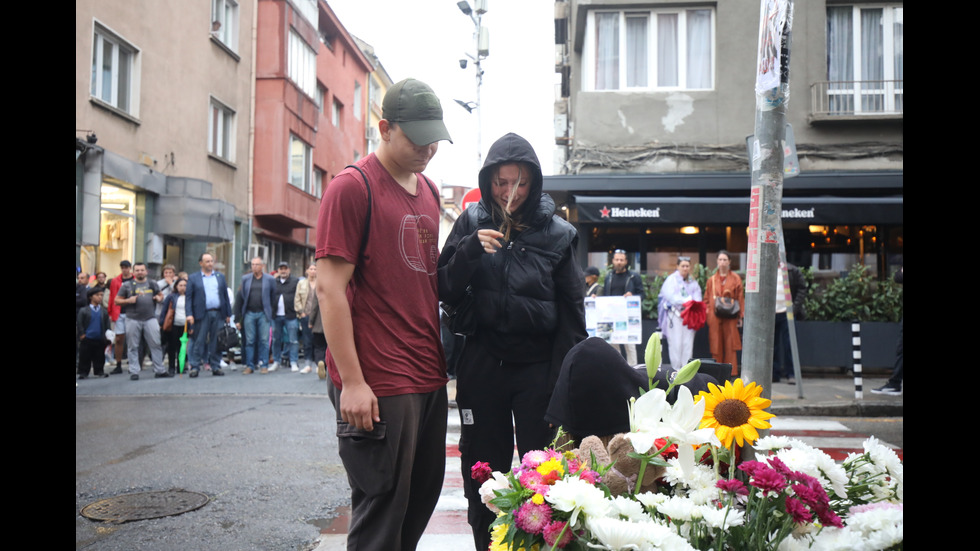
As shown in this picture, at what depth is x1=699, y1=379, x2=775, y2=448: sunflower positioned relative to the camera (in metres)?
1.69

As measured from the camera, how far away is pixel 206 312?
41.9ft

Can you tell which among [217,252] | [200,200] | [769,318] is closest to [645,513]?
[769,318]

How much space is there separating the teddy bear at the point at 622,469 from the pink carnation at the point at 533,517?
0.25 m

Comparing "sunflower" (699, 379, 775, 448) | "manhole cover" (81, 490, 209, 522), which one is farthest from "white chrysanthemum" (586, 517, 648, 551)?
"manhole cover" (81, 490, 209, 522)

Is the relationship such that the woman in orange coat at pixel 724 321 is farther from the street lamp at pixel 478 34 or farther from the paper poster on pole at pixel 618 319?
the street lamp at pixel 478 34

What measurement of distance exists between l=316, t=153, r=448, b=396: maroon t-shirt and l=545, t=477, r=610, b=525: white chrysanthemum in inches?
43.5

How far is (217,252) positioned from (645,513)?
20.9 meters

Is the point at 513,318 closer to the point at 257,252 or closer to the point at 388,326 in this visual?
the point at 388,326

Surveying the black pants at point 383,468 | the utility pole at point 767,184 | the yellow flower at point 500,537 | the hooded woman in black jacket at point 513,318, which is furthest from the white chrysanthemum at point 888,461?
the utility pole at point 767,184

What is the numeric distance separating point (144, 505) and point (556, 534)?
13.4 ft

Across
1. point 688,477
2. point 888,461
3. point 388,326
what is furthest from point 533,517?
point 388,326

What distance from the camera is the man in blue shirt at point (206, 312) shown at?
12.7m

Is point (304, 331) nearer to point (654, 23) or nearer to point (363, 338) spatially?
point (654, 23)

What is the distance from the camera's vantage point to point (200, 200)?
57.9 ft
